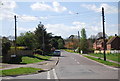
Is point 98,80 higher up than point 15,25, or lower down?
lower down

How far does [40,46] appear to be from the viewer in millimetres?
68375

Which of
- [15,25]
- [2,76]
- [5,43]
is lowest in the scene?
[2,76]

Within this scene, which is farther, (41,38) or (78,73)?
(41,38)

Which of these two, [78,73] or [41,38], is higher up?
[41,38]

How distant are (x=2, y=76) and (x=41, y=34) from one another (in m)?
51.5

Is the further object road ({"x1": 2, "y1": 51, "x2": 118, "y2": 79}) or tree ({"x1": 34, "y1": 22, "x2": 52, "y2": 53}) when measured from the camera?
tree ({"x1": 34, "y1": 22, "x2": 52, "y2": 53})

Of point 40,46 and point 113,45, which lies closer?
point 40,46

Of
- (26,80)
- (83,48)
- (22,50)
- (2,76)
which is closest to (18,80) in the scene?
(26,80)

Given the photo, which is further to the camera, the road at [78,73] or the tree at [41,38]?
the tree at [41,38]

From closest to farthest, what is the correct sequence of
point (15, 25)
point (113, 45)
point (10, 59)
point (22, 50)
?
point (10, 59)
point (15, 25)
point (22, 50)
point (113, 45)

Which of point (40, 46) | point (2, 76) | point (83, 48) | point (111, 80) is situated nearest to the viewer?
point (111, 80)

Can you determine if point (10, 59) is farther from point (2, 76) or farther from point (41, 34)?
point (41, 34)

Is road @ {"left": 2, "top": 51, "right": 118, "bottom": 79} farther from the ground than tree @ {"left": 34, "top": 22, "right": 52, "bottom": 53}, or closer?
closer

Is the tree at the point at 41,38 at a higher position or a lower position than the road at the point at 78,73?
higher
